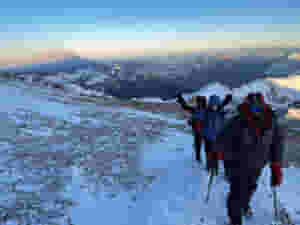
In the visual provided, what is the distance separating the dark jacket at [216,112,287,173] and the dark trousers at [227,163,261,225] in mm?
104

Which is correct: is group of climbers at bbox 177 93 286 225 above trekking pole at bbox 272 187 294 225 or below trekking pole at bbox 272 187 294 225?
above

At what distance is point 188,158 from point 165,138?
4.61 meters

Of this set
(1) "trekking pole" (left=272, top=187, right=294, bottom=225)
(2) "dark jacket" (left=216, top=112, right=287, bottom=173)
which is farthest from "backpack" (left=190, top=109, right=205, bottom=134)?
(2) "dark jacket" (left=216, top=112, right=287, bottom=173)

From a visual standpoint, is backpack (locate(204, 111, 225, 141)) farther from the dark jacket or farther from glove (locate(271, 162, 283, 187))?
the dark jacket

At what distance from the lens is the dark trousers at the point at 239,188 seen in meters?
4.27

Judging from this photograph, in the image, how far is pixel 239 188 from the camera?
14.3ft

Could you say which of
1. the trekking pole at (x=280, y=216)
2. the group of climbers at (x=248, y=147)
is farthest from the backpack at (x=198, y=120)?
the group of climbers at (x=248, y=147)

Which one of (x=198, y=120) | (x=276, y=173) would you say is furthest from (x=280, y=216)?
(x=198, y=120)

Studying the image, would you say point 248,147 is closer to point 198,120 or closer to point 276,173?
point 276,173

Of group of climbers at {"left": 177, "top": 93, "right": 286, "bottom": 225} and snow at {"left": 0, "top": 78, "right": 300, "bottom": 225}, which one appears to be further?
snow at {"left": 0, "top": 78, "right": 300, "bottom": 225}

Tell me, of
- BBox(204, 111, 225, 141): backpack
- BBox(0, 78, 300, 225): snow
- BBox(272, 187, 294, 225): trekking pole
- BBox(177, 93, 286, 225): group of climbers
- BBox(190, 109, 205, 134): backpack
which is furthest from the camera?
BBox(190, 109, 205, 134): backpack

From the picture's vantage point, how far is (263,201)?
6.29 m

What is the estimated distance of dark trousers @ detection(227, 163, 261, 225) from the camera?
4.27 meters

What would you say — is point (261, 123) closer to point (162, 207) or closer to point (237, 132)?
point (237, 132)
